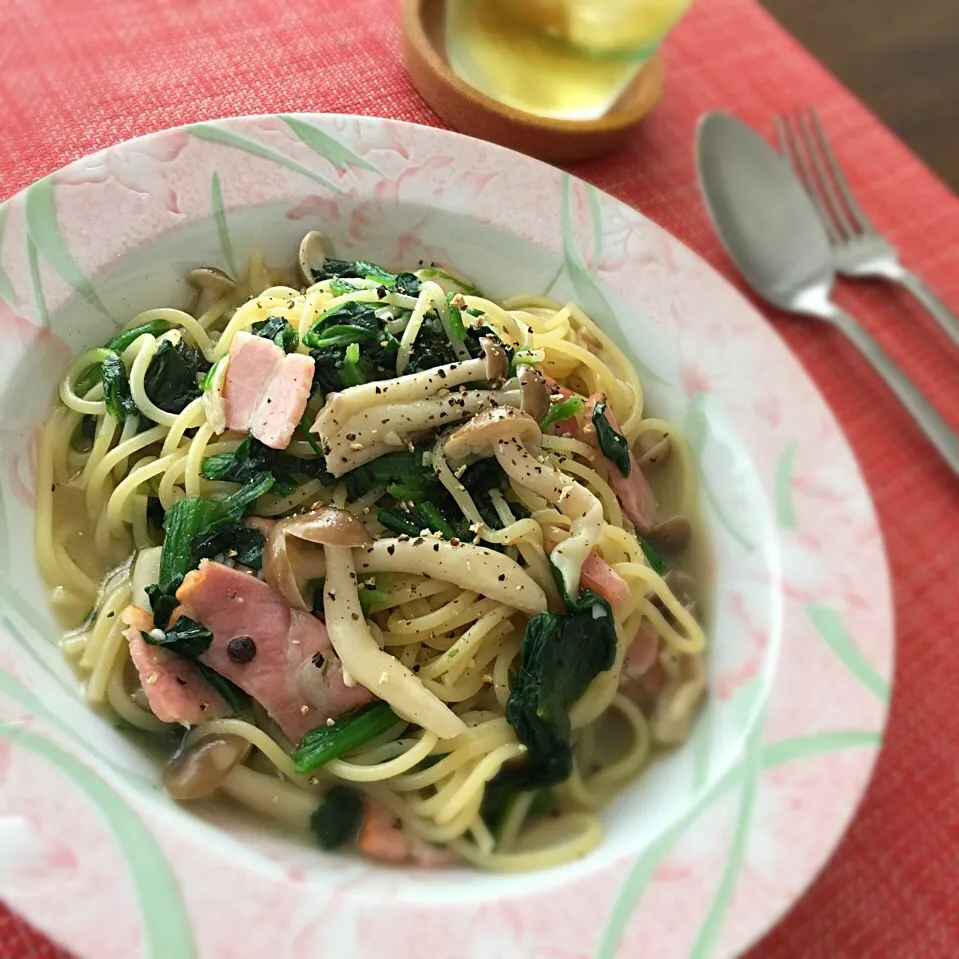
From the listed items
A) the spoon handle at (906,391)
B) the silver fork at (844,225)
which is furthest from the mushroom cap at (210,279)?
the silver fork at (844,225)

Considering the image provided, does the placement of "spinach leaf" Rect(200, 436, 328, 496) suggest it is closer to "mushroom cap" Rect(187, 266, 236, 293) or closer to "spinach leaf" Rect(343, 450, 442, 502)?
"spinach leaf" Rect(343, 450, 442, 502)

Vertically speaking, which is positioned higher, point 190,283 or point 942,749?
point 190,283

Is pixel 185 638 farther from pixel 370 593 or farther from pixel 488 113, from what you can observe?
pixel 488 113

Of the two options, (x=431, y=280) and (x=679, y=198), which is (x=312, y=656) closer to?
(x=431, y=280)

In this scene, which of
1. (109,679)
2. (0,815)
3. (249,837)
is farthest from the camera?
(109,679)

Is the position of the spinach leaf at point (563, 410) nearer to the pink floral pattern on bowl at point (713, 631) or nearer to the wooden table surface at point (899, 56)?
the pink floral pattern on bowl at point (713, 631)

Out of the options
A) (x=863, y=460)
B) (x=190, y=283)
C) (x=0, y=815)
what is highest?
(x=190, y=283)

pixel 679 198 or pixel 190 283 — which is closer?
pixel 190 283

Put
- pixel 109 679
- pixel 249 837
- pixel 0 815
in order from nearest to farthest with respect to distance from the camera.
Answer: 1. pixel 0 815
2. pixel 249 837
3. pixel 109 679

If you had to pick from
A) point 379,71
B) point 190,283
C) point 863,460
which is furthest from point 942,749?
point 379,71
